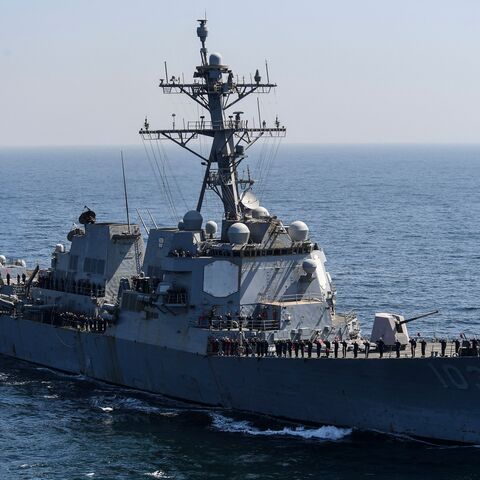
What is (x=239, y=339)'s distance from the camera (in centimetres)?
2972

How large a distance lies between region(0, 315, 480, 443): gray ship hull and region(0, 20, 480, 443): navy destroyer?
3cm

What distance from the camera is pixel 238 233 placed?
30.6m

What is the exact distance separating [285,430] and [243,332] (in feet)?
10.4

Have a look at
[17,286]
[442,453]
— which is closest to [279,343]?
[442,453]

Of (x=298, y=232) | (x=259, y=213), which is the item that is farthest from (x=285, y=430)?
(x=259, y=213)

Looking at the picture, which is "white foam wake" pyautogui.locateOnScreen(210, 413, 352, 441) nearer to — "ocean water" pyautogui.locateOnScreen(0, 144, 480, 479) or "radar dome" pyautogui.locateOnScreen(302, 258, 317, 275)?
"ocean water" pyautogui.locateOnScreen(0, 144, 480, 479)

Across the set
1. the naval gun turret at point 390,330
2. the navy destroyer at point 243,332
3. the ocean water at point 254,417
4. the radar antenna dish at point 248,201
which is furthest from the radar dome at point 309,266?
the ocean water at point 254,417

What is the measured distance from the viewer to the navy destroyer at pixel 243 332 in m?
26.7

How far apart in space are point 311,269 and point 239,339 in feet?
10.3

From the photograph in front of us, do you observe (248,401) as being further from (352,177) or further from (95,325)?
(352,177)

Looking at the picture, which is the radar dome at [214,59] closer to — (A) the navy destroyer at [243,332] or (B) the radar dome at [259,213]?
(A) the navy destroyer at [243,332]

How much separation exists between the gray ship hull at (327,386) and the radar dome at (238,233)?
3636 millimetres

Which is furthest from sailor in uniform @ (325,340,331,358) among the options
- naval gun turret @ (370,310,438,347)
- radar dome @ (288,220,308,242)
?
radar dome @ (288,220,308,242)

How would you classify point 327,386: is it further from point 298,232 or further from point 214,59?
point 214,59
